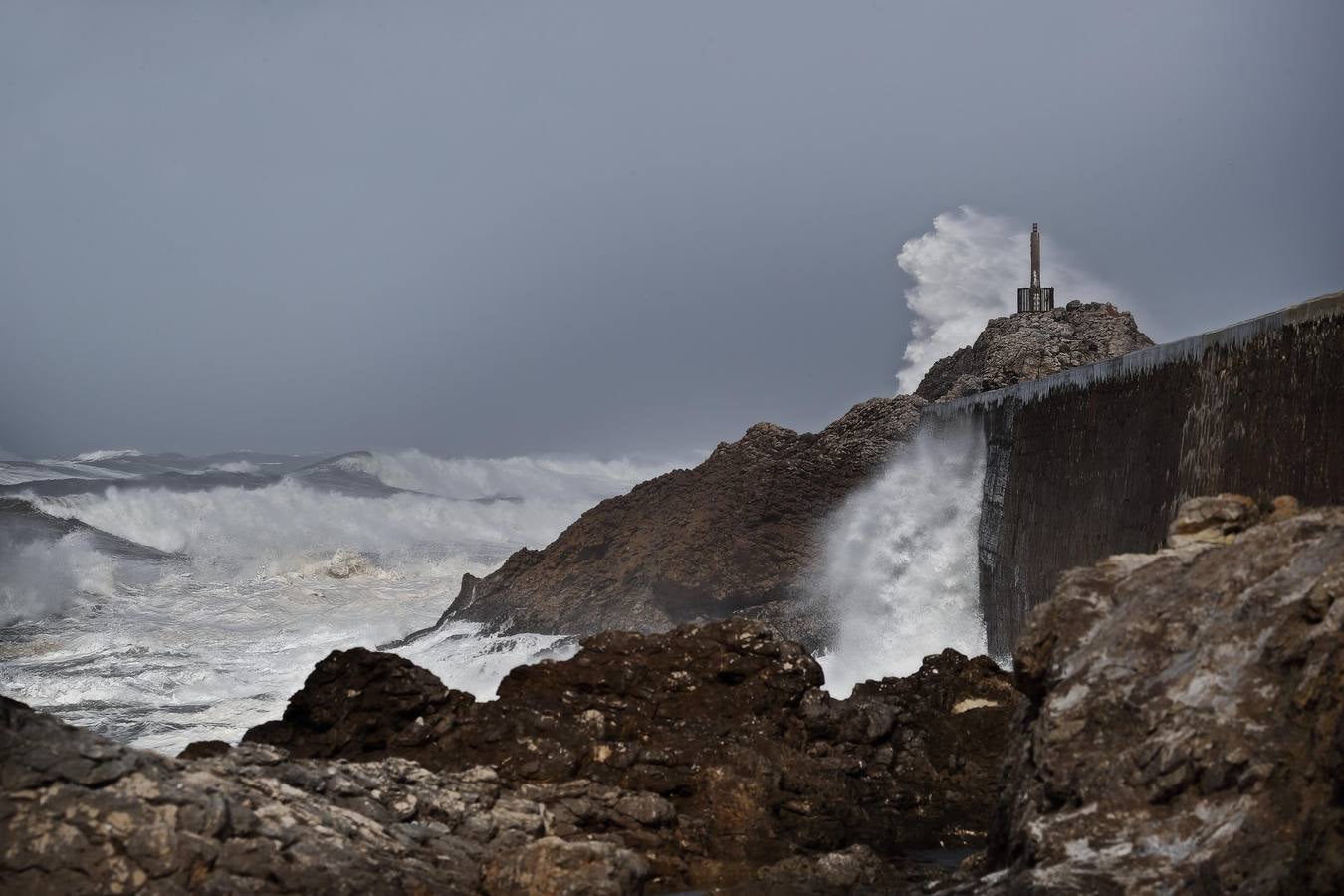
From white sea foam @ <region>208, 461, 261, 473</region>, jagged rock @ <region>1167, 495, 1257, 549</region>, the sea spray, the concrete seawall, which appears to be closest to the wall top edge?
the concrete seawall

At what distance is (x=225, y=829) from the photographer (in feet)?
20.8

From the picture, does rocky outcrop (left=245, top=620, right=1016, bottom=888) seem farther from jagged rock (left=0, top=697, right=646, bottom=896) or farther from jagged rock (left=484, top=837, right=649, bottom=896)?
jagged rock (left=0, top=697, right=646, bottom=896)

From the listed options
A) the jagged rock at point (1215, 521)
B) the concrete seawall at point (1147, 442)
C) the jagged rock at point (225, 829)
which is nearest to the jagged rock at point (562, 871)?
the jagged rock at point (225, 829)

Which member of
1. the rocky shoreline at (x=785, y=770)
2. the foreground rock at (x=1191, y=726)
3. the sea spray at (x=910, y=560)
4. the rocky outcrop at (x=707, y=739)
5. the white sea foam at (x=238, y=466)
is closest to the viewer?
the foreground rock at (x=1191, y=726)

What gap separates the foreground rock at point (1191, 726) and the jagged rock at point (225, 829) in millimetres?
2275

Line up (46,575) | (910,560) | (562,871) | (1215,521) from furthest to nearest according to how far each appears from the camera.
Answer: (46,575), (910,560), (1215,521), (562,871)

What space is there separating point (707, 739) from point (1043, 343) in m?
12.7

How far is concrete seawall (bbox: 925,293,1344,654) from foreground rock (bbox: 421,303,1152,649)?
8.34 ft

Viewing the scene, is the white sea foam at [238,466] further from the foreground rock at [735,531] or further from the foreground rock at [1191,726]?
the foreground rock at [1191,726]

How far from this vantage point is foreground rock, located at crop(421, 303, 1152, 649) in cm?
1738

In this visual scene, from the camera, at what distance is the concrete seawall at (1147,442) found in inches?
337

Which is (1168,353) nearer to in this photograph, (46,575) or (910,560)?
(910,560)

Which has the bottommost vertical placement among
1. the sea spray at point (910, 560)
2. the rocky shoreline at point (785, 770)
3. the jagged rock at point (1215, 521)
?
the rocky shoreline at point (785, 770)

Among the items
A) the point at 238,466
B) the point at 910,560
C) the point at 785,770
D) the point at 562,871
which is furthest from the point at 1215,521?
the point at 238,466
